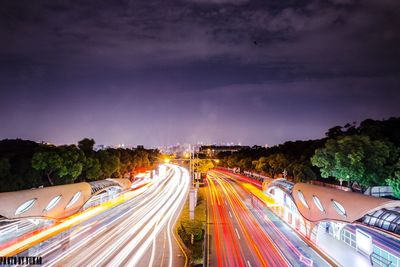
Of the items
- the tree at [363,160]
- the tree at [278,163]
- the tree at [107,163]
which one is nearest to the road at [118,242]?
the tree at [107,163]

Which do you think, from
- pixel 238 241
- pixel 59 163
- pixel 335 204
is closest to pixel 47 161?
pixel 59 163

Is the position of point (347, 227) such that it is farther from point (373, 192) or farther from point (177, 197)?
point (177, 197)

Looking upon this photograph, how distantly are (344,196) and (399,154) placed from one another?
24.4 metres

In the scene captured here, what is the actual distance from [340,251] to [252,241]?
7.40 m

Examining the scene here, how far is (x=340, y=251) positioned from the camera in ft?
85.6

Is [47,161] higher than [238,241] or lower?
higher

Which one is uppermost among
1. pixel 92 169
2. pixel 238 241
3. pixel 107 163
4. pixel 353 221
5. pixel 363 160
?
Result: pixel 363 160

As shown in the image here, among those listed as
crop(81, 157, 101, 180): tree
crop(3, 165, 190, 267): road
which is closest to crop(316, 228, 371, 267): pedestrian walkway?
crop(3, 165, 190, 267): road

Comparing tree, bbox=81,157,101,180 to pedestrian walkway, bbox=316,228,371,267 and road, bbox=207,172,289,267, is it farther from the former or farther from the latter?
pedestrian walkway, bbox=316,228,371,267

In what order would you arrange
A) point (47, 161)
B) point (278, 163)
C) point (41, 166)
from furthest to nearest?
1. point (278, 163)
2. point (47, 161)
3. point (41, 166)

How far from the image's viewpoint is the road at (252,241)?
83.1ft

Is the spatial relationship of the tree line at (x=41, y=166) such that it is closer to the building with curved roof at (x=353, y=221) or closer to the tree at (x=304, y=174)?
the building with curved roof at (x=353, y=221)

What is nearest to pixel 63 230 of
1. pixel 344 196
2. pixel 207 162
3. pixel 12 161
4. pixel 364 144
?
pixel 12 161

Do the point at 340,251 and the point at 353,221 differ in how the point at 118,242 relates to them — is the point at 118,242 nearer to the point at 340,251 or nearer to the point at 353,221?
the point at 340,251
